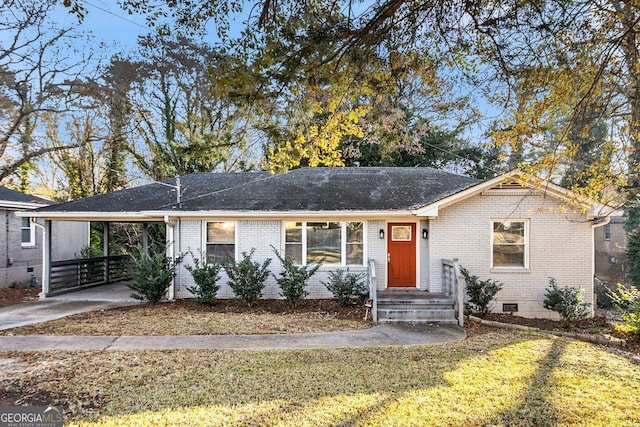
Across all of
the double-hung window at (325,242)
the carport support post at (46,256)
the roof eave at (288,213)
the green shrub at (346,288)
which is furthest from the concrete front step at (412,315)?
the carport support post at (46,256)

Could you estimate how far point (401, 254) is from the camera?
1132 cm

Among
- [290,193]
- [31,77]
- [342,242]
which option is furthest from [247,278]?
[31,77]

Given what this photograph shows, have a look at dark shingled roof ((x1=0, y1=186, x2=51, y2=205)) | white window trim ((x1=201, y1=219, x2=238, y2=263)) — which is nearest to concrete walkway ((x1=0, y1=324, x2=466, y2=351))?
white window trim ((x1=201, y1=219, x2=238, y2=263))

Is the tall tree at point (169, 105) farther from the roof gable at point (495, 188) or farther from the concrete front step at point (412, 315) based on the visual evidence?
the concrete front step at point (412, 315)

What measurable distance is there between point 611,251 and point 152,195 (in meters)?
25.8

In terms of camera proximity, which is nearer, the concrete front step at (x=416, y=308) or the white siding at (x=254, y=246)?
the concrete front step at (x=416, y=308)

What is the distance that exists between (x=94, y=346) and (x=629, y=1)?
31.2 feet

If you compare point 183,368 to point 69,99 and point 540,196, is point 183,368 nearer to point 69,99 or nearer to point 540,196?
point 540,196

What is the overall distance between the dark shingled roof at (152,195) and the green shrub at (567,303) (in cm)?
1003

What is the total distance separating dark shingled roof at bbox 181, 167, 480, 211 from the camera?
1127 centimetres

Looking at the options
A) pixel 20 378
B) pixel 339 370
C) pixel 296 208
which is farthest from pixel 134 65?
pixel 339 370

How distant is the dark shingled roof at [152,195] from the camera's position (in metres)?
11.9

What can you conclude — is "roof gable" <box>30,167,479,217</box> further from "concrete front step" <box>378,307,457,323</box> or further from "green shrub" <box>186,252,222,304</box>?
"concrete front step" <box>378,307,457,323</box>

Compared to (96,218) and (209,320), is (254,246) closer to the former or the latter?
(209,320)
